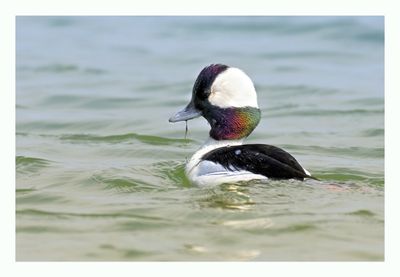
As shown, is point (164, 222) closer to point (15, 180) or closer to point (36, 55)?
point (15, 180)

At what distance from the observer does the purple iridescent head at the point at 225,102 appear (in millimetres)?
10445

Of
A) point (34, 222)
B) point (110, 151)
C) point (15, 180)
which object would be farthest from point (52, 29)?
point (34, 222)

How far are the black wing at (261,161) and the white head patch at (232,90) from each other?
56cm

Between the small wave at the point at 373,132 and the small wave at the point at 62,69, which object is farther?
the small wave at the point at 62,69

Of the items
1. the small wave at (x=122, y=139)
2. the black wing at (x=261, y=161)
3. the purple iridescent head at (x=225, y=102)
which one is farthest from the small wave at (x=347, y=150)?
the black wing at (x=261, y=161)

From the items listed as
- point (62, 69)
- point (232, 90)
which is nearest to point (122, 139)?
point (232, 90)

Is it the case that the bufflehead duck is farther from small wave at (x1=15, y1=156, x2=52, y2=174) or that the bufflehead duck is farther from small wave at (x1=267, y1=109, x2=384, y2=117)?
small wave at (x1=267, y1=109, x2=384, y2=117)

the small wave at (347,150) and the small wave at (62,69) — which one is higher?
the small wave at (62,69)

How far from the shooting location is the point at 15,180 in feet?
36.2

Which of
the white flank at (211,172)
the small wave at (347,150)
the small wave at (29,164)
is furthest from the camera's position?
the small wave at (347,150)

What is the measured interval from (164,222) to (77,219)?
0.81 m

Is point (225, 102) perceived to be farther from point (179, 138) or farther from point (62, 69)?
point (62, 69)

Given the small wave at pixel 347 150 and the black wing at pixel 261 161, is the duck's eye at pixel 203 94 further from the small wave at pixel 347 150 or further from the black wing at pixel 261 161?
the small wave at pixel 347 150

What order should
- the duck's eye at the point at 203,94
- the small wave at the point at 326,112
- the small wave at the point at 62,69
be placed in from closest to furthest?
the duck's eye at the point at 203,94
the small wave at the point at 326,112
the small wave at the point at 62,69
